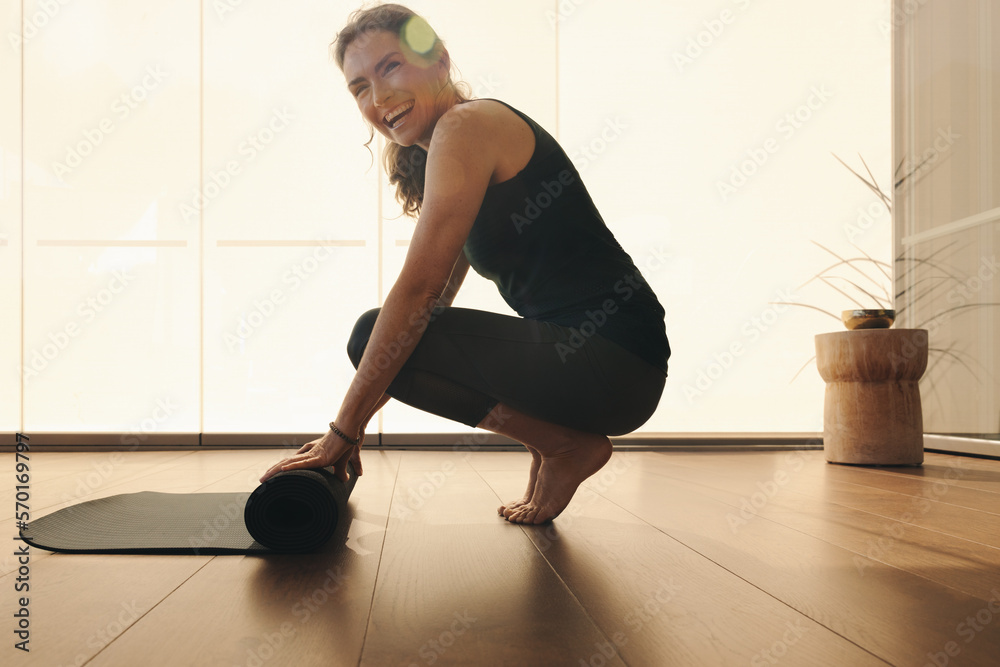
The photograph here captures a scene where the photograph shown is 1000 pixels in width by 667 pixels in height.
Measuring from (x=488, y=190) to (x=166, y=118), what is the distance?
111 inches

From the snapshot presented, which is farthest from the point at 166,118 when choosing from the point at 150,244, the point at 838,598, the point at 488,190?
the point at 838,598

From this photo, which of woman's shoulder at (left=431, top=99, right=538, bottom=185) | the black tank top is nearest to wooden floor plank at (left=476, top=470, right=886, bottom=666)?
the black tank top

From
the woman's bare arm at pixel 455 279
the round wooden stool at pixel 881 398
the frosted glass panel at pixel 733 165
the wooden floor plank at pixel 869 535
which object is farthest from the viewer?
the frosted glass panel at pixel 733 165

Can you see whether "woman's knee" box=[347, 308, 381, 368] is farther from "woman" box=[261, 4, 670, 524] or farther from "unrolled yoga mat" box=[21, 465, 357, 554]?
"unrolled yoga mat" box=[21, 465, 357, 554]

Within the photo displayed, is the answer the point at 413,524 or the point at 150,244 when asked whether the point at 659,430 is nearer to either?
the point at 413,524

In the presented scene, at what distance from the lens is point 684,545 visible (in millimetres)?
1271

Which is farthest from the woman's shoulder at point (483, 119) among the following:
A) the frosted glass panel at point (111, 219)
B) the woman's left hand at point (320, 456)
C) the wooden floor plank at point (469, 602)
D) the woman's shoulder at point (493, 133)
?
the frosted glass panel at point (111, 219)

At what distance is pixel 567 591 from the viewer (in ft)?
3.16

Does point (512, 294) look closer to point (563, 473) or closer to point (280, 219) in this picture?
point (563, 473)

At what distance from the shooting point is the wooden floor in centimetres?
74

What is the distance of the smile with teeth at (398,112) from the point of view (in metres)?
1.42

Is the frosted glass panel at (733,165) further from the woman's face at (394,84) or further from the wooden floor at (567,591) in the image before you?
the woman's face at (394,84)

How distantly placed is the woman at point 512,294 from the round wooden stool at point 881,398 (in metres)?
1.71

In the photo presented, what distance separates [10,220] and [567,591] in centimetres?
366
